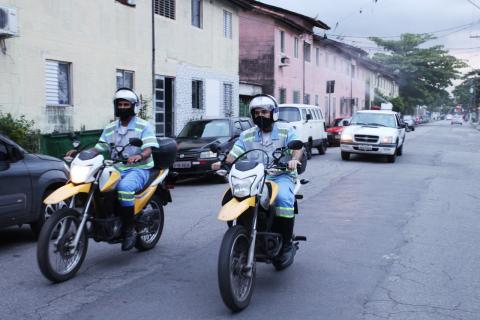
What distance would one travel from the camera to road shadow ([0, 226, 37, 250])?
7.07 meters

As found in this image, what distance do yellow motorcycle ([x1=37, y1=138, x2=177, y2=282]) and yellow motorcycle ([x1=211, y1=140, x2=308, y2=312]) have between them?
1176mm

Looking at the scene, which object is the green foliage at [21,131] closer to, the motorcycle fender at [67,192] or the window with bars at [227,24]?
the motorcycle fender at [67,192]

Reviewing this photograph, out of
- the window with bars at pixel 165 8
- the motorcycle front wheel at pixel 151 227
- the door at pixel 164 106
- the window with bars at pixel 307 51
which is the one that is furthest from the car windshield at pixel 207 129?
the window with bars at pixel 307 51

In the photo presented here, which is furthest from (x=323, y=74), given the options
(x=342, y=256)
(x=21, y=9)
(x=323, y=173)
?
(x=342, y=256)

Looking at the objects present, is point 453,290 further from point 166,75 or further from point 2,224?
point 166,75

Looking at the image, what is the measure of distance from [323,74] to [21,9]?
31378mm

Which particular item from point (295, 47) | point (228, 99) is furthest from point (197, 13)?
point (295, 47)

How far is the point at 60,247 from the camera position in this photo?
16.9 ft

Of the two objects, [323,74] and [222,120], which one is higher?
[323,74]

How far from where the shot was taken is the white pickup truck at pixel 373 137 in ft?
59.3

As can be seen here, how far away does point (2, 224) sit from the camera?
6391mm

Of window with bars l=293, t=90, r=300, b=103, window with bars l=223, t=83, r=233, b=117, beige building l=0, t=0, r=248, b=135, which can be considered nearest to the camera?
beige building l=0, t=0, r=248, b=135

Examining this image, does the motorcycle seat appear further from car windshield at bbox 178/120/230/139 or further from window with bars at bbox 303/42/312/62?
window with bars at bbox 303/42/312/62

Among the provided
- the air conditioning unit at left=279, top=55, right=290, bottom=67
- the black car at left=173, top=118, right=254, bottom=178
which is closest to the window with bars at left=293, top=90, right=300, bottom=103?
the air conditioning unit at left=279, top=55, right=290, bottom=67
